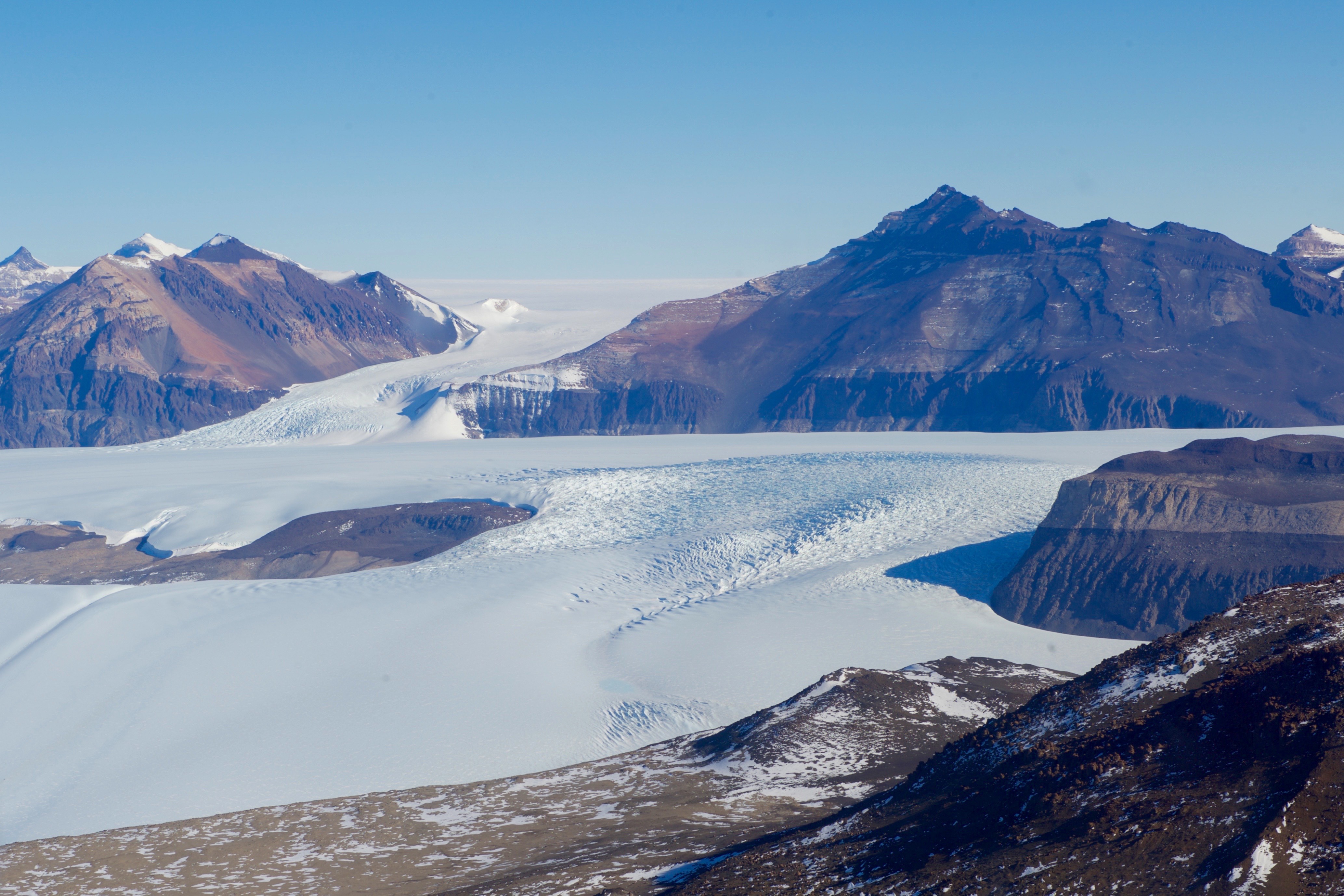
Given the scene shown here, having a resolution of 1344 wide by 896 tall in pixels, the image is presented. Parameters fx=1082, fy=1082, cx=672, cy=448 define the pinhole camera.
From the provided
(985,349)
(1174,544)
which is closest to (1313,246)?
(985,349)

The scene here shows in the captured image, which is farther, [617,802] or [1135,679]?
[617,802]

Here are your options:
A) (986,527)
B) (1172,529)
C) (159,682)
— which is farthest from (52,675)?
(1172,529)

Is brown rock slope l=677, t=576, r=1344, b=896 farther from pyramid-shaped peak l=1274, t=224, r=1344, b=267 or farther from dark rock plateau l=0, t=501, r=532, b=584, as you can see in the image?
pyramid-shaped peak l=1274, t=224, r=1344, b=267

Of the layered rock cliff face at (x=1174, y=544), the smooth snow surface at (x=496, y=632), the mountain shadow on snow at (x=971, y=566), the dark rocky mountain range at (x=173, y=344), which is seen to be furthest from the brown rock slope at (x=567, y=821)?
the dark rocky mountain range at (x=173, y=344)

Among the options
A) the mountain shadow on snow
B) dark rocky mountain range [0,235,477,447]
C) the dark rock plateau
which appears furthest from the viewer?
dark rocky mountain range [0,235,477,447]

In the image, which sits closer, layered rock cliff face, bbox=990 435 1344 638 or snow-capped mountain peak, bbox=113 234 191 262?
layered rock cliff face, bbox=990 435 1344 638

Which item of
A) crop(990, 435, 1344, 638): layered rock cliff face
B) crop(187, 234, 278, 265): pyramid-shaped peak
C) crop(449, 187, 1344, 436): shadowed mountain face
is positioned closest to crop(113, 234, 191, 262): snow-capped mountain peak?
crop(187, 234, 278, 265): pyramid-shaped peak

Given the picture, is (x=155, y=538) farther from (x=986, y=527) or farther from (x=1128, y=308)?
(x=1128, y=308)
